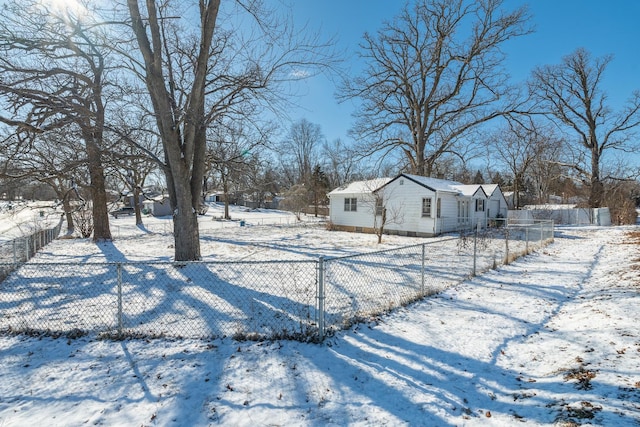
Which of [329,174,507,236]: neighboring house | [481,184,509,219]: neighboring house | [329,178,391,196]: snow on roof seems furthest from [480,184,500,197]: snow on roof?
[329,178,391,196]: snow on roof

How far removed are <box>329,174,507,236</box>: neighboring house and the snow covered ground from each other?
13.0 m

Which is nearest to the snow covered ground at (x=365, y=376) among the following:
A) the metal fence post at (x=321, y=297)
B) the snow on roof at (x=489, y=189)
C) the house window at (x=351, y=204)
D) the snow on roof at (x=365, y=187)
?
the metal fence post at (x=321, y=297)

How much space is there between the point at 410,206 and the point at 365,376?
54.2ft

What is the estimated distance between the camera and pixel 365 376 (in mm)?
3514

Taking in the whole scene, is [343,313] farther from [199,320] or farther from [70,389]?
[70,389]

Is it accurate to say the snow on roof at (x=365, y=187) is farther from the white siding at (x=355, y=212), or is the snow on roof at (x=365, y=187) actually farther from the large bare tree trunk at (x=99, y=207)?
the large bare tree trunk at (x=99, y=207)

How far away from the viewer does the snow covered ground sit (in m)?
2.80

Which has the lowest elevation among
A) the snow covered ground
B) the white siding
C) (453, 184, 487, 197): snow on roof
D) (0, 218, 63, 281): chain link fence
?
the snow covered ground

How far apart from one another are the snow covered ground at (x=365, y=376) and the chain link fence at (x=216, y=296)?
397mm

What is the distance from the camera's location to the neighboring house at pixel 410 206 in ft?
60.5

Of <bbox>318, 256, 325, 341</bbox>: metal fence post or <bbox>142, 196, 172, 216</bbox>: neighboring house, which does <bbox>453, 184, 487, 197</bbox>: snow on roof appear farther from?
<bbox>142, 196, 172, 216</bbox>: neighboring house

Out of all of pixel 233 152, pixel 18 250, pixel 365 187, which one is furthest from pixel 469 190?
pixel 18 250

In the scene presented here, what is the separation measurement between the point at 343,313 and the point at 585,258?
9756 millimetres

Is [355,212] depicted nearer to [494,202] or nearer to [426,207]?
[426,207]
